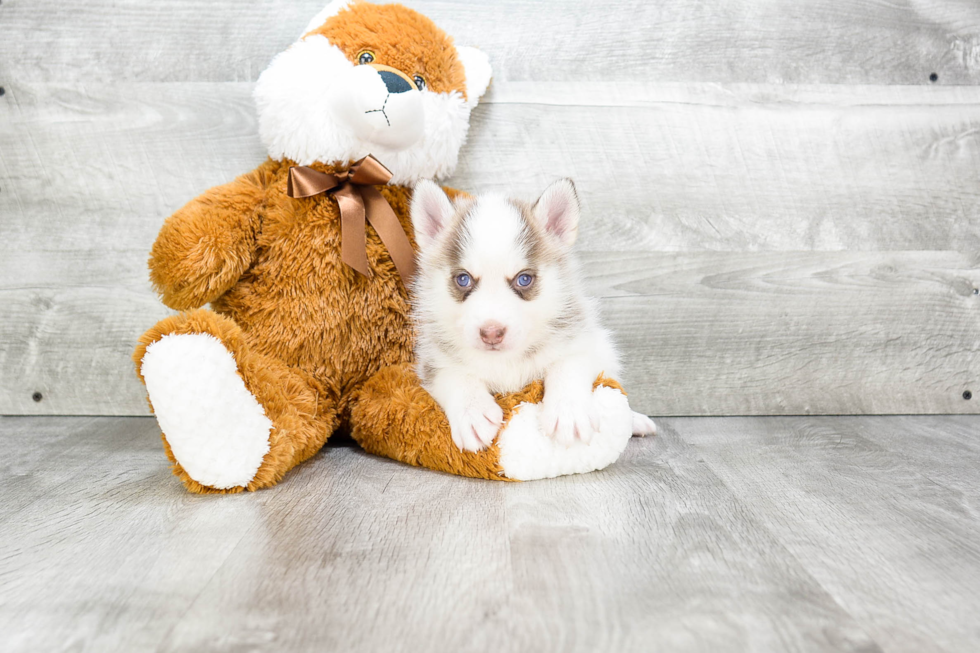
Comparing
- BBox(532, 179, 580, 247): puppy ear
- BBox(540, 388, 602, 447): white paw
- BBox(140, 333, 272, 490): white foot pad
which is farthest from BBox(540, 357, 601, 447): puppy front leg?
BBox(140, 333, 272, 490): white foot pad

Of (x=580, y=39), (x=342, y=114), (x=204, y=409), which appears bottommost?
(x=204, y=409)

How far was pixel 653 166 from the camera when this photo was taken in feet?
5.48

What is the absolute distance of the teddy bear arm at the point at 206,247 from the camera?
4.19 feet

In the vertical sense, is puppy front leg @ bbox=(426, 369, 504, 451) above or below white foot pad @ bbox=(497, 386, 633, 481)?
above

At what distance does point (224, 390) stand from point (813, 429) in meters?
1.24

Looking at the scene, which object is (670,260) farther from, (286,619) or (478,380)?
(286,619)

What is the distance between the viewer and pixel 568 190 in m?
1.26

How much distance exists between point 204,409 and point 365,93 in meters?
0.62

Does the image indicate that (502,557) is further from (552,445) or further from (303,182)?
(303,182)

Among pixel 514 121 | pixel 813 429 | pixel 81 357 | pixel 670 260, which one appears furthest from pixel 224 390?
pixel 813 429

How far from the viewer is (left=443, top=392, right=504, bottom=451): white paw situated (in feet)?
3.86

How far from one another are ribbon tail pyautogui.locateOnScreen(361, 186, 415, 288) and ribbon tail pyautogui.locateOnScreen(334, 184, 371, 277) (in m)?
0.03

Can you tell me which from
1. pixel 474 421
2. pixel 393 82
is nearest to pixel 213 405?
pixel 474 421

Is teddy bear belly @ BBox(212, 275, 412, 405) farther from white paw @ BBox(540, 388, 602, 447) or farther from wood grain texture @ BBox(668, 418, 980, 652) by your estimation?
wood grain texture @ BBox(668, 418, 980, 652)
